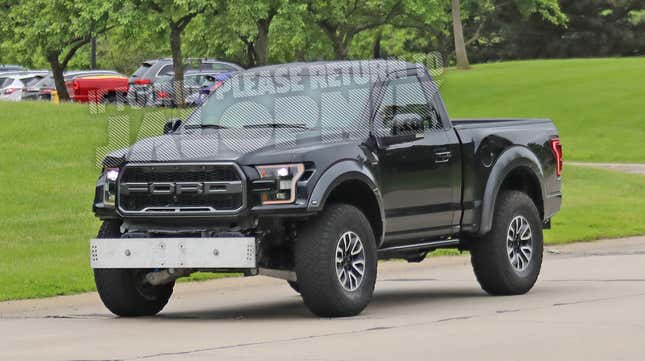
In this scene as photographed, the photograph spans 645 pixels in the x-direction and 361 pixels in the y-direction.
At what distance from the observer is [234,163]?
11.2m

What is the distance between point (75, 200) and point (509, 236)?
9.53 m

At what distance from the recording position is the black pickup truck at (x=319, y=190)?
11.2m

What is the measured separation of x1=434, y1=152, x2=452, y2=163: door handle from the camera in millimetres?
12742

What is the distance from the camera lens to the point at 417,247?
12828mm

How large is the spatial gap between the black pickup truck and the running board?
0.04 feet

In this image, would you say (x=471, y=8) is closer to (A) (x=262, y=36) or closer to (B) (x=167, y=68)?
(B) (x=167, y=68)

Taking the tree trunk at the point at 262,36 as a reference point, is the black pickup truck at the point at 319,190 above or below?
below

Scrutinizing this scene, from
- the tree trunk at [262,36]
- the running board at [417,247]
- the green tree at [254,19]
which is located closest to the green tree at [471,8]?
the green tree at [254,19]

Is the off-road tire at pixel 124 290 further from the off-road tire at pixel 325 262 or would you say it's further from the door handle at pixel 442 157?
the door handle at pixel 442 157

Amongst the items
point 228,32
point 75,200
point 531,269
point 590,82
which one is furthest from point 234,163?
point 590,82

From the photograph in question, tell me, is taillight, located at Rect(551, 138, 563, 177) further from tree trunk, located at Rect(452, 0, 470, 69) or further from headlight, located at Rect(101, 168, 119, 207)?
tree trunk, located at Rect(452, 0, 470, 69)

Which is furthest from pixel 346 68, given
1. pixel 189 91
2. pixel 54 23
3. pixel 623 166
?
pixel 54 23

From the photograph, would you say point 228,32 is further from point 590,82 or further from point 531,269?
point 531,269

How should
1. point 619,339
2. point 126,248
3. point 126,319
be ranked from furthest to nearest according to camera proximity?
point 126,319 < point 126,248 < point 619,339
